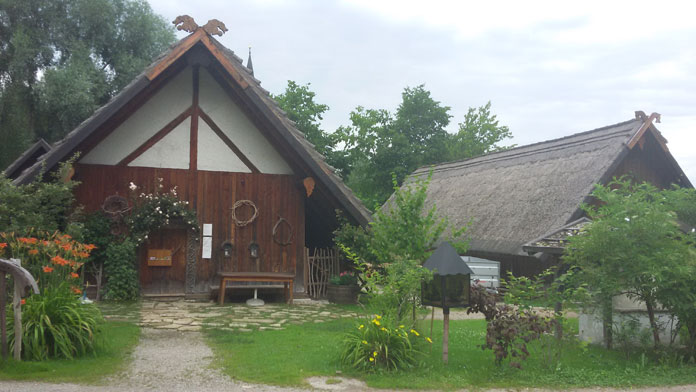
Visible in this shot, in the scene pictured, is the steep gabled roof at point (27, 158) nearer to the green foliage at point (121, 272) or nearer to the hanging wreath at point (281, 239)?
the green foliage at point (121, 272)

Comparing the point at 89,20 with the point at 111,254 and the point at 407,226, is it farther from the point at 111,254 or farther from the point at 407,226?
the point at 407,226

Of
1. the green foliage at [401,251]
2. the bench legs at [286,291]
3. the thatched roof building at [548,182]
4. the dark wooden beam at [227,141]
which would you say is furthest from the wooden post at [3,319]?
the thatched roof building at [548,182]

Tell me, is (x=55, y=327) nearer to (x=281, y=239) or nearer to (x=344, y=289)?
(x=281, y=239)

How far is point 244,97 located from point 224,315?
16.5 feet

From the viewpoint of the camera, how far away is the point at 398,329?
7.18 meters

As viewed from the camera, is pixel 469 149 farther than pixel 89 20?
Yes

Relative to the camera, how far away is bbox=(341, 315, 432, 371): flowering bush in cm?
695

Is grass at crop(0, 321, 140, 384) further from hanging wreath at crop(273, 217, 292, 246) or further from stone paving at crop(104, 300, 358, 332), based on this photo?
hanging wreath at crop(273, 217, 292, 246)

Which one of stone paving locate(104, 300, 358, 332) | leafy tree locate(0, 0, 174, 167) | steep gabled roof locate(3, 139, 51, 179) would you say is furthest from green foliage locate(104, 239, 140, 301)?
leafy tree locate(0, 0, 174, 167)

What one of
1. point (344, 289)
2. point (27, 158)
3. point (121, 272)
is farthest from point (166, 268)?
point (27, 158)

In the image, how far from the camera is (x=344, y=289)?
44.9ft

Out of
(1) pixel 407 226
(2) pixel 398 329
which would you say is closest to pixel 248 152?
(1) pixel 407 226

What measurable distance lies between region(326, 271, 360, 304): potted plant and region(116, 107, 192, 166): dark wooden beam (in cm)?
530

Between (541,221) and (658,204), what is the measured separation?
328 inches
